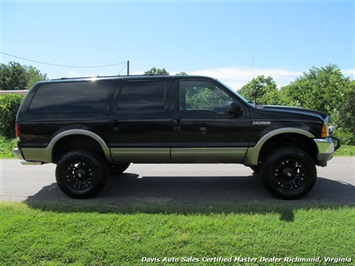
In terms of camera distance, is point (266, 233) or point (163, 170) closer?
point (266, 233)

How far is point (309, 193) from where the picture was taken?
5535 millimetres

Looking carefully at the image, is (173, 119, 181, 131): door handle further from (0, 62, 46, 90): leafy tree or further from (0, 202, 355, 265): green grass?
(0, 62, 46, 90): leafy tree

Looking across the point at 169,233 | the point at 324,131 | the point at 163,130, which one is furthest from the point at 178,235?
the point at 324,131

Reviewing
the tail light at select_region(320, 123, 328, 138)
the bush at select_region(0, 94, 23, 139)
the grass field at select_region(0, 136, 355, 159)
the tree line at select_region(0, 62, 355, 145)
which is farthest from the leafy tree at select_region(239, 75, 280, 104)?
the bush at select_region(0, 94, 23, 139)

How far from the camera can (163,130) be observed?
528 centimetres

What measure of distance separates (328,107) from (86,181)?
12.6 m

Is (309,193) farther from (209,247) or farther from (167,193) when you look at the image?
(209,247)

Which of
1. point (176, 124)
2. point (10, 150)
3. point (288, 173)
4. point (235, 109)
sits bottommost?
point (10, 150)

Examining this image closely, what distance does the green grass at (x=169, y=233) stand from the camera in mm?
3344

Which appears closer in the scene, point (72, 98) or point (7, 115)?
point (72, 98)

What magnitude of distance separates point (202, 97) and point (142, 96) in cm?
101

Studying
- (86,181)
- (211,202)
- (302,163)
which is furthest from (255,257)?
(86,181)

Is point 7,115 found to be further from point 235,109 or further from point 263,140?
point 263,140

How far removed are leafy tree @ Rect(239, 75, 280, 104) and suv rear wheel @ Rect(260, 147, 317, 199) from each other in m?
1.64
